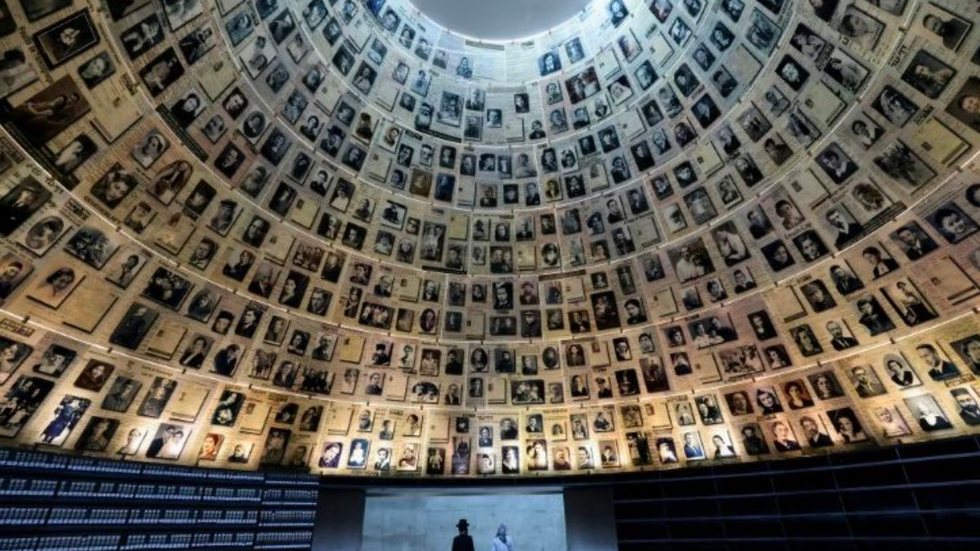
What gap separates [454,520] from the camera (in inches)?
770

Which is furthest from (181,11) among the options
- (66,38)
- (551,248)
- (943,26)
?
(943,26)

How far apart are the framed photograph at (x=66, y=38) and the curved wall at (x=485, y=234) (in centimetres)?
4

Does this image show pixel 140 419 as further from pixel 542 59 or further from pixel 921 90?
pixel 921 90

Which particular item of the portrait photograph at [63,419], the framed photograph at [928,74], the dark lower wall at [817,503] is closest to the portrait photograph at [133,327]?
the portrait photograph at [63,419]

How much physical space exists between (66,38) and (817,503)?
1880 cm

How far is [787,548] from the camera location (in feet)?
42.1

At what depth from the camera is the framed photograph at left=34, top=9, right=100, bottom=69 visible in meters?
8.34

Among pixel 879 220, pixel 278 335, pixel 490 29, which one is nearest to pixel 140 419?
pixel 278 335

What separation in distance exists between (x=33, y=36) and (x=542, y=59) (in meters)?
12.2

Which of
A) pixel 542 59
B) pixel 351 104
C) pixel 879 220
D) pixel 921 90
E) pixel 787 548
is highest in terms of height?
pixel 542 59

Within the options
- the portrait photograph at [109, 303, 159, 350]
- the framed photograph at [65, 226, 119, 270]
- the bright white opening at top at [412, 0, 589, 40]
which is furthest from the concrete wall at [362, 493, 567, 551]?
the bright white opening at top at [412, 0, 589, 40]

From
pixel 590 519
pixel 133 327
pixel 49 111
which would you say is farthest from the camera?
pixel 590 519

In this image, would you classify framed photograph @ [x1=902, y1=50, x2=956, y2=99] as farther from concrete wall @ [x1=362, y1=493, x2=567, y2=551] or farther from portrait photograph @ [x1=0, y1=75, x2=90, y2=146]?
concrete wall @ [x1=362, y1=493, x2=567, y2=551]

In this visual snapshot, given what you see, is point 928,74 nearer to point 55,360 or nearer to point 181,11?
point 181,11
